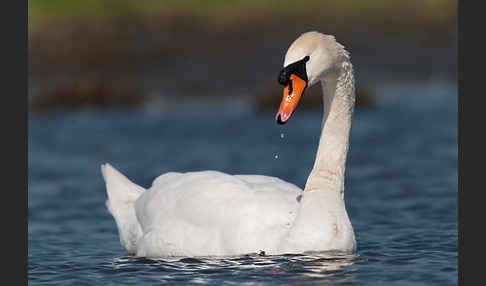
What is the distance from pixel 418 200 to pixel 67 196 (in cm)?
453

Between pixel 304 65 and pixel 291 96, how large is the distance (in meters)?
0.36

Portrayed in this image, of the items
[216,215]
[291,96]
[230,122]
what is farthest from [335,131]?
[230,122]

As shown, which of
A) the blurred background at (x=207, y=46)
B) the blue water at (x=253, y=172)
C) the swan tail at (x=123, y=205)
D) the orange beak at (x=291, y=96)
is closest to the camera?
the orange beak at (x=291, y=96)

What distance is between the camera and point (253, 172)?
14.6m

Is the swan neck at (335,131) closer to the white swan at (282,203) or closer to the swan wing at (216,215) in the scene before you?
the white swan at (282,203)

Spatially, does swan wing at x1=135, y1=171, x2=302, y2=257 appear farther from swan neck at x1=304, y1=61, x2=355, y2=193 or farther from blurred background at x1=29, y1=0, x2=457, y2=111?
blurred background at x1=29, y1=0, x2=457, y2=111

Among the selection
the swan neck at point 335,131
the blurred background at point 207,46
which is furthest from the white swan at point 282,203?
the blurred background at point 207,46

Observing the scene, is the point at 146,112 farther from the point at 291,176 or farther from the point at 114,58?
A: the point at 291,176

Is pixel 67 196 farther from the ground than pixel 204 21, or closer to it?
closer to it

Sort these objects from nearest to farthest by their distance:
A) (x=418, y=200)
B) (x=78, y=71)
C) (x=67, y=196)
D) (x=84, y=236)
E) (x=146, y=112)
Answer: (x=84, y=236) → (x=418, y=200) → (x=67, y=196) → (x=146, y=112) → (x=78, y=71)

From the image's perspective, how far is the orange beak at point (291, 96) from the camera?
26.3 ft

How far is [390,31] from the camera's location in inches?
1046

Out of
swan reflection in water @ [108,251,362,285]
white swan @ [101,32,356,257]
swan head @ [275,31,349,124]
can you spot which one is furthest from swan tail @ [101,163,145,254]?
swan head @ [275,31,349,124]

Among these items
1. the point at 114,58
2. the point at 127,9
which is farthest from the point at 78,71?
the point at 127,9
